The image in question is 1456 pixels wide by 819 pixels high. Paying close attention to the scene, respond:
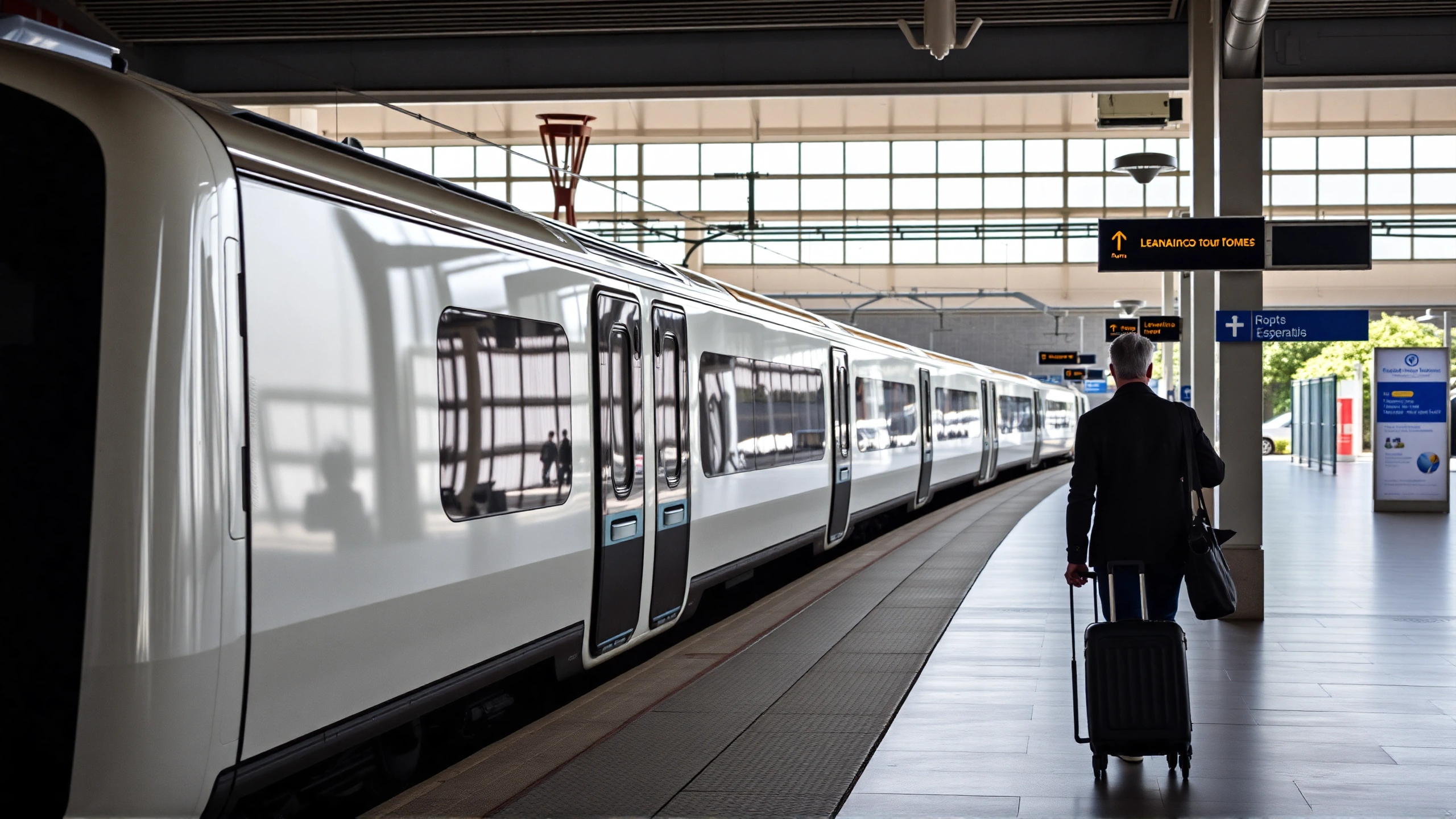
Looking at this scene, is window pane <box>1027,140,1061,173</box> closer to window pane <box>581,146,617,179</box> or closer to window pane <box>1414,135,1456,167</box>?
window pane <box>1414,135,1456,167</box>

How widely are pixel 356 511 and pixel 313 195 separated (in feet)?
3.37

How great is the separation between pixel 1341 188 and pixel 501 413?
128ft

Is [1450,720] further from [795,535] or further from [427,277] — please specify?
[795,535]

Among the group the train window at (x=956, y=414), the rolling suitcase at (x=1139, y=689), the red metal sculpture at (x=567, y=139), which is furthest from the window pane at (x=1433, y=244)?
the rolling suitcase at (x=1139, y=689)

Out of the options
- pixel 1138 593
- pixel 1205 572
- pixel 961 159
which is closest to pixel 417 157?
pixel 961 159

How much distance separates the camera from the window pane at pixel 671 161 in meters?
40.3

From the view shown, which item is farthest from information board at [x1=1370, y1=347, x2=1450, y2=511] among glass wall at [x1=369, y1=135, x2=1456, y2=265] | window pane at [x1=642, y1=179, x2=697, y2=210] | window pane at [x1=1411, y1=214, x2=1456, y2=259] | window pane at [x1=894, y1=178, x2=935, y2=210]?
window pane at [x1=642, y1=179, x2=697, y2=210]

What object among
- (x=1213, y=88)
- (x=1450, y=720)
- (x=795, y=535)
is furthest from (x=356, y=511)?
(x=1213, y=88)

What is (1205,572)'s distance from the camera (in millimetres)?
4969

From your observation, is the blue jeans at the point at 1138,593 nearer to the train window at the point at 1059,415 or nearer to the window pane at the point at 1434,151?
the train window at the point at 1059,415

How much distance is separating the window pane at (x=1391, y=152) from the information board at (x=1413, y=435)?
21236mm

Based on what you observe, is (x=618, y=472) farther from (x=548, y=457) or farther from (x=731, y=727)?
(x=731, y=727)

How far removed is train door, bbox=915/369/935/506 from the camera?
19.5 m

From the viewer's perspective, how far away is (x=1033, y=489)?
1035 inches
